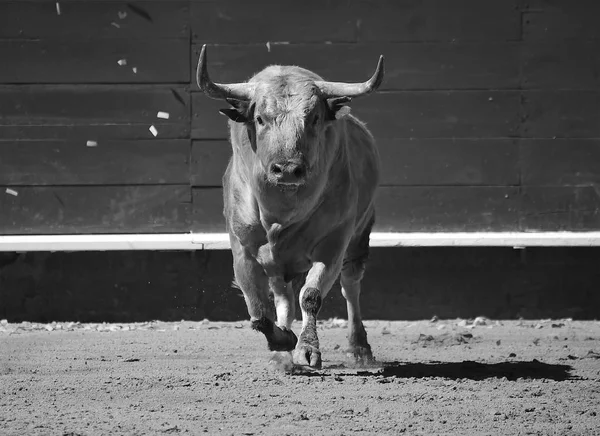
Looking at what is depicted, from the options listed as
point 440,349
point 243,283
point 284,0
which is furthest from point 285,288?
point 284,0

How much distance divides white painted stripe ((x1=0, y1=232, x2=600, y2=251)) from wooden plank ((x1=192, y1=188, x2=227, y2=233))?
0.34 feet

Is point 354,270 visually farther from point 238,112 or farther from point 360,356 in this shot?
point 238,112

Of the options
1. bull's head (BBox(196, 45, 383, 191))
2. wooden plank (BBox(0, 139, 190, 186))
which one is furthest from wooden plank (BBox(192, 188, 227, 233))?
bull's head (BBox(196, 45, 383, 191))

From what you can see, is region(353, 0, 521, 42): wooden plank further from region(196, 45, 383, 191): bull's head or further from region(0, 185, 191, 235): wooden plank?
region(196, 45, 383, 191): bull's head

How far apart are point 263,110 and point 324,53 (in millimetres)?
3149

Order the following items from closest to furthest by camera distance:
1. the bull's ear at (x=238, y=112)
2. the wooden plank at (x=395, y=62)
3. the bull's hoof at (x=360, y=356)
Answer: the bull's ear at (x=238, y=112), the bull's hoof at (x=360, y=356), the wooden plank at (x=395, y=62)

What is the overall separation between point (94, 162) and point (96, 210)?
1.29ft

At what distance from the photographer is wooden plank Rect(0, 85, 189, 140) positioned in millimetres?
9367

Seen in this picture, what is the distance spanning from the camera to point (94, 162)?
9.41 m

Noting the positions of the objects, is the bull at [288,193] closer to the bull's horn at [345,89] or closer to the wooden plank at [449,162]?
the bull's horn at [345,89]

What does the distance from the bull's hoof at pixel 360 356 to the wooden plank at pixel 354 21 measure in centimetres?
314

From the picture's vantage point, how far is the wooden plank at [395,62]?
945 cm

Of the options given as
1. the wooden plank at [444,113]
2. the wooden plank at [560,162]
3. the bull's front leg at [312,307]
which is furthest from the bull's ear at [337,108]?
the wooden plank at [560,162]

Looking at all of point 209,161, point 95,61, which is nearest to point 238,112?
point 209,161
